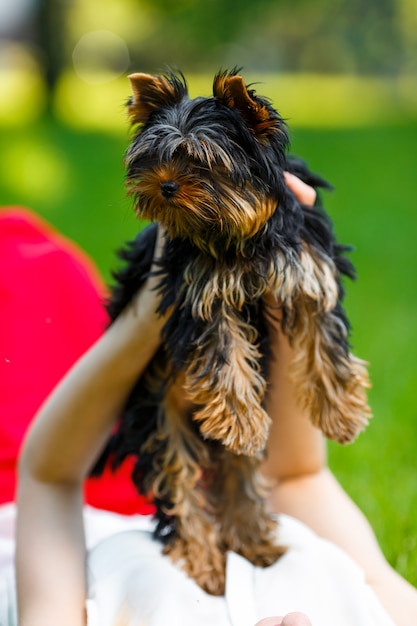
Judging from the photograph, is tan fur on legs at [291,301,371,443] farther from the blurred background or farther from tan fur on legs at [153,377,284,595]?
the blurred background

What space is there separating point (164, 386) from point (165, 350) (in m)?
0.12

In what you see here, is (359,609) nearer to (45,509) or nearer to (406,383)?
(45,509)

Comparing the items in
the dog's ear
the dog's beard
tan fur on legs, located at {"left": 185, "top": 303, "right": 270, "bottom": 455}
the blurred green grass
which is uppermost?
the dog's ear

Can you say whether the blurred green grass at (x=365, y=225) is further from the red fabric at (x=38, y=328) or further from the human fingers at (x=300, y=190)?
the red fabric at (x=38, y=328)

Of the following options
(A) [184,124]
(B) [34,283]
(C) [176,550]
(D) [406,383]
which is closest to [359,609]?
(C) [176,550]

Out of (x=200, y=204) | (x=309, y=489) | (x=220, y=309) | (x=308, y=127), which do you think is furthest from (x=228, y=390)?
(x=308, y=127)

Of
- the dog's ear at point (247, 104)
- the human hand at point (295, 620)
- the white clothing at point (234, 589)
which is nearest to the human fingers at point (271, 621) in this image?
the human hand at point (295, 620)

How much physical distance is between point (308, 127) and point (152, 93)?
39.6 feet

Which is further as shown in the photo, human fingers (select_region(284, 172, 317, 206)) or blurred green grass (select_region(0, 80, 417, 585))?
blurred green grass (select_region(0, 80, 417, 585))

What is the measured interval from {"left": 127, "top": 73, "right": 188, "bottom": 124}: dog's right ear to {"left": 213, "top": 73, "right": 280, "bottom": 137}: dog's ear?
0.39 ft

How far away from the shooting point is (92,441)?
256cm

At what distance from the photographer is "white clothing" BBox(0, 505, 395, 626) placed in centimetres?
219

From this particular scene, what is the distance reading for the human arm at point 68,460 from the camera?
2361 mm

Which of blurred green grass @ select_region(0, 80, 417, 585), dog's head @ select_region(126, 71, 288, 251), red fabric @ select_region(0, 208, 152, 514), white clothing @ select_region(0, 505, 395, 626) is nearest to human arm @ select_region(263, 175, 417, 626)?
white clothing @ select_region(0, 505, 395, 626)
